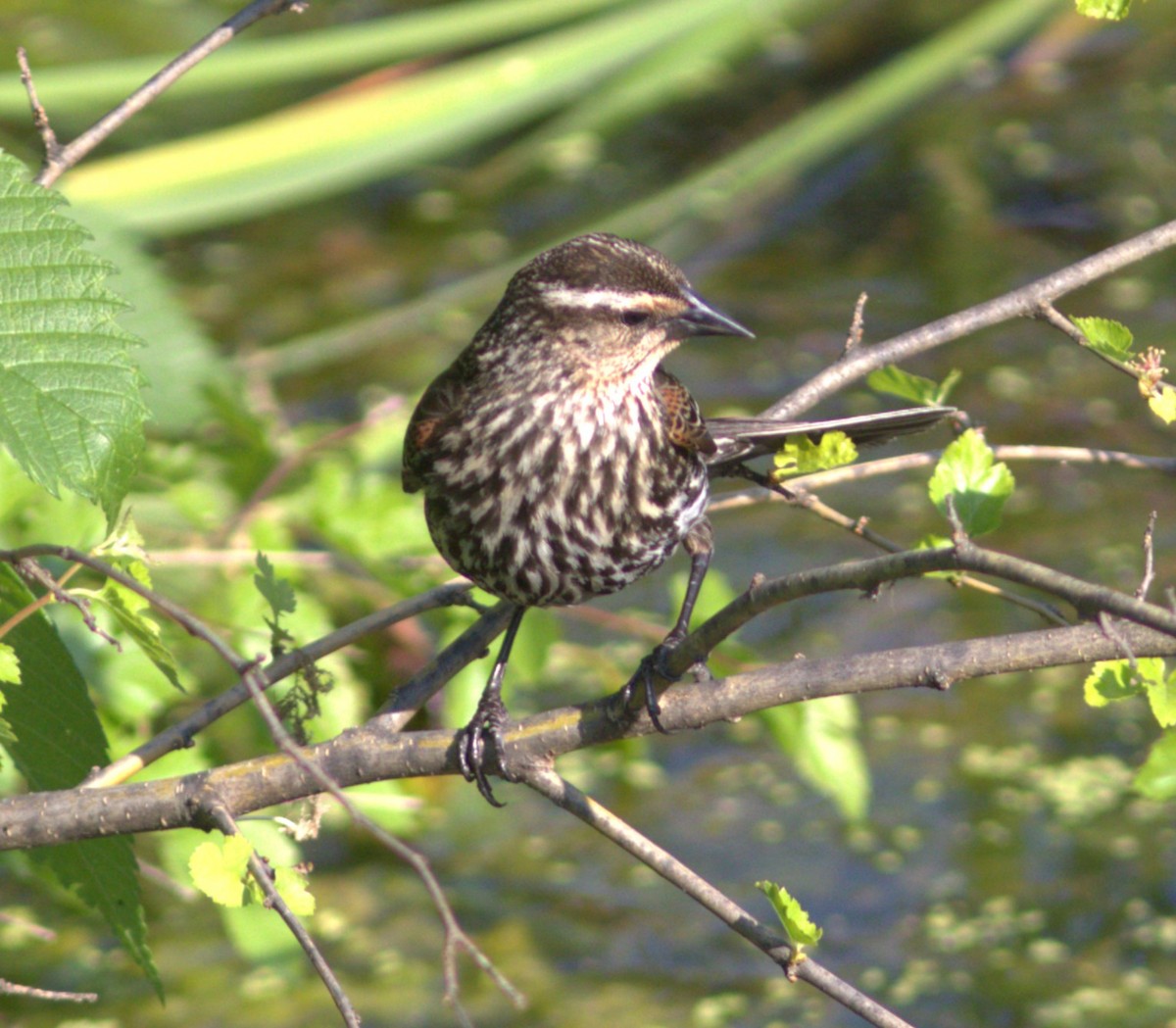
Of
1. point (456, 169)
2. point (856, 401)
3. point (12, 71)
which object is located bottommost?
point (856, 401)

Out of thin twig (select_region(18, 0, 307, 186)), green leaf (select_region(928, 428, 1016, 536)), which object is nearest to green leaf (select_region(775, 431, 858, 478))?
green leaf (select_region(928, 428, 1016, 536))

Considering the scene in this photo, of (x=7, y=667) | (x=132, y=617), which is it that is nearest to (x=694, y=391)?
(x=132, y=617)

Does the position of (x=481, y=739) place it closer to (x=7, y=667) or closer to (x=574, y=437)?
(x=574, y=437)

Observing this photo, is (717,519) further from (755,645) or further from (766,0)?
(766,0)

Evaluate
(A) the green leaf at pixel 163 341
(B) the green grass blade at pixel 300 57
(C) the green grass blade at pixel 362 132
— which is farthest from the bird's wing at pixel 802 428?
(C) the green grass blade at pixel 362 132

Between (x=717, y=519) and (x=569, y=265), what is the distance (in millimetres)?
3657

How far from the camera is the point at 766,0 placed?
7637 millimetres

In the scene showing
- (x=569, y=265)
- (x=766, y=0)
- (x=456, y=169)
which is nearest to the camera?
(x=569, y=265)


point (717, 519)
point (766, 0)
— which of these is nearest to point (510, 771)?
point (717, 519)

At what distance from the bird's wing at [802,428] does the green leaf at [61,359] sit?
44.0 inches

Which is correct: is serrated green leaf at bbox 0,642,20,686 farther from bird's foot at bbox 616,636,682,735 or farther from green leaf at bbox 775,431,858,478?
green leaf at bbox 775,431,858,478

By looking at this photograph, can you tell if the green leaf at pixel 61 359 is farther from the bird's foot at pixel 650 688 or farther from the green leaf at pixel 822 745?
the green leaf at pixel 822 745

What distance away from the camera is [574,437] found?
9.56ft

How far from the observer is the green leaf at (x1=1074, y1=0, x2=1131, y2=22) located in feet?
6.97
